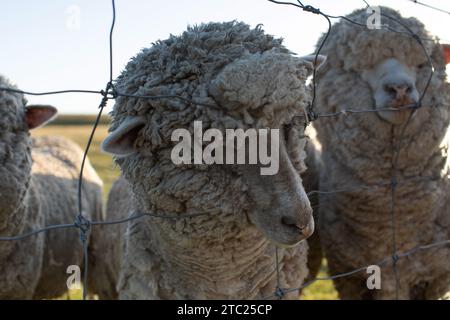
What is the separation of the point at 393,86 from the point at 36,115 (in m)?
1.82

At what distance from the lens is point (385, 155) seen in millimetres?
3109

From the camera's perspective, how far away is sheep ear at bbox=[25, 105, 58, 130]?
3092mm

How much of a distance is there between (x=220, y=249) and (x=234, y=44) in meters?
0.72

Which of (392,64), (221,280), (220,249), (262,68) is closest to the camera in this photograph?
(262,68)

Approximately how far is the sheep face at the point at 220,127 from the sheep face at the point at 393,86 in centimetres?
104

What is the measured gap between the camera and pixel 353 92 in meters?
3.20

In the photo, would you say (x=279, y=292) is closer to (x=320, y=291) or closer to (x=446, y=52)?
Result: (x=446, y=52)

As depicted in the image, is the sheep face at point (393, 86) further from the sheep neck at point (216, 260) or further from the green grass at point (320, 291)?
the green grass at point (320, 291)

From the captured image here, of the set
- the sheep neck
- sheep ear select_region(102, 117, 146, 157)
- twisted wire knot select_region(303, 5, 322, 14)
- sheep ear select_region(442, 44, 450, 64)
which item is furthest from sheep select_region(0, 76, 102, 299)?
sheep ear select_region(442, 44, 450, 64)

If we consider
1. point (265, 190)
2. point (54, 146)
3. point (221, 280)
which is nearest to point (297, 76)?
point (265, 190)

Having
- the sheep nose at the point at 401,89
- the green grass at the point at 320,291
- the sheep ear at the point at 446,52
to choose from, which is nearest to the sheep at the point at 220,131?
the sheep nose at the point at 401,89

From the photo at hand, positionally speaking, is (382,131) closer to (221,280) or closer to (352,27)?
(352,27)

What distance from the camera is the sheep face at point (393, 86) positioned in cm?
291

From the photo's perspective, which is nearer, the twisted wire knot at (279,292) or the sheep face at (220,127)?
the sheep face at (220,127)
